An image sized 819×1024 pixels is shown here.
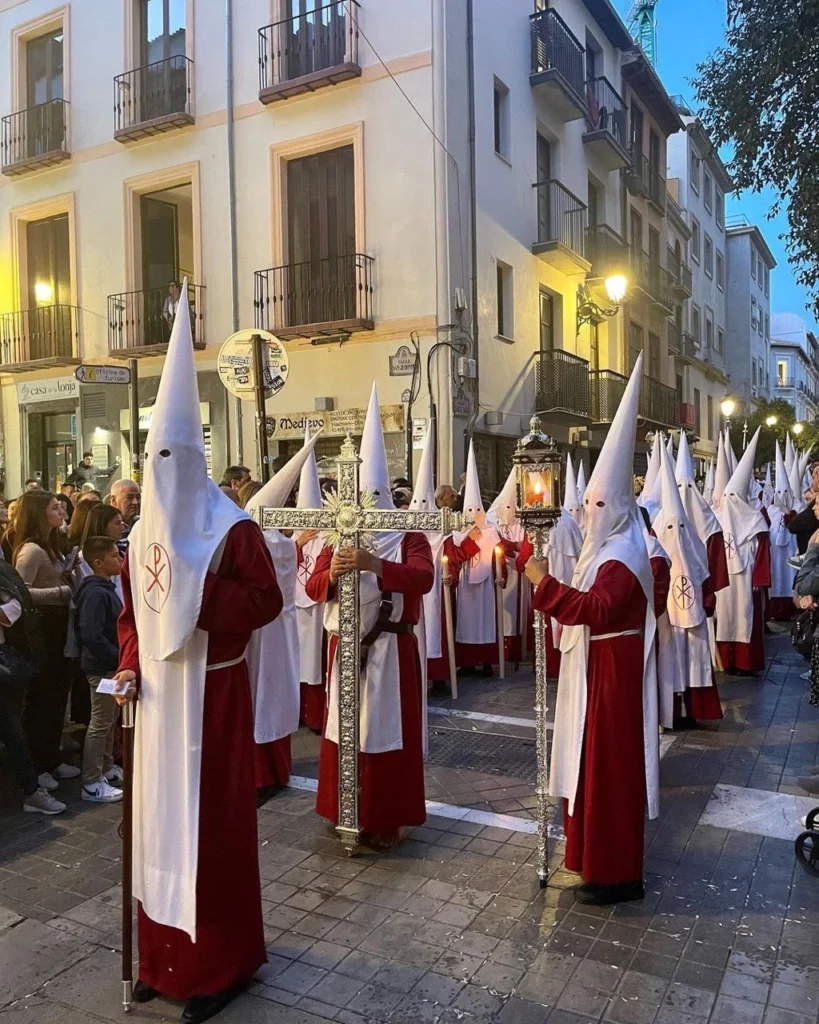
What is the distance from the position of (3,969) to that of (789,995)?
3175 mm

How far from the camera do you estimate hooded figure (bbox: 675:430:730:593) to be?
779 cm

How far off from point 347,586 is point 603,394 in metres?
17.1

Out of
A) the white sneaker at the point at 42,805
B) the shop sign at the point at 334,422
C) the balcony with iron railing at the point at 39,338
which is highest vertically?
the balcony with iron railing at the point at 39,338

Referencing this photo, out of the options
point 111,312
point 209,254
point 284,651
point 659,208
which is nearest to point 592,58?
point 659,208

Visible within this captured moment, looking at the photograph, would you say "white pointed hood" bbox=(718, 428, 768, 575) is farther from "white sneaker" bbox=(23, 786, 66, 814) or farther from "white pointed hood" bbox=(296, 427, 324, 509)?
"white sneaker" bbox=(23, 786, 66, 814)

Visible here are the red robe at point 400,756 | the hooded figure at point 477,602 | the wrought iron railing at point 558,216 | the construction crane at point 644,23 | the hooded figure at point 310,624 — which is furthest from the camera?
Result: the construction crane at point 644,23

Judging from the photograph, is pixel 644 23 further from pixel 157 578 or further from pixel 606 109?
pixel 157 578

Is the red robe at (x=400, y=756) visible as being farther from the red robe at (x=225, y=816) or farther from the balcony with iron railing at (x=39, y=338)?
the balcony with iron railing at (x=39, y=338)

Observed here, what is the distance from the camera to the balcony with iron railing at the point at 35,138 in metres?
17.8

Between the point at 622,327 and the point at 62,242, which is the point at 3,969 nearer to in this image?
the point at 62,242

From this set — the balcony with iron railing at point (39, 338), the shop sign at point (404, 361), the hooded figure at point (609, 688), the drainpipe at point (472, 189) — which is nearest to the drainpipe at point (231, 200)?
the shop sign at point (404, 361)

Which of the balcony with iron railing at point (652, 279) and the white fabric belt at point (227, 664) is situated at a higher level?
the balcony with iron railing at point (652, 279)

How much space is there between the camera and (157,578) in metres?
3.20

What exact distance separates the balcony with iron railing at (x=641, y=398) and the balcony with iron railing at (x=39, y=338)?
1128cm
